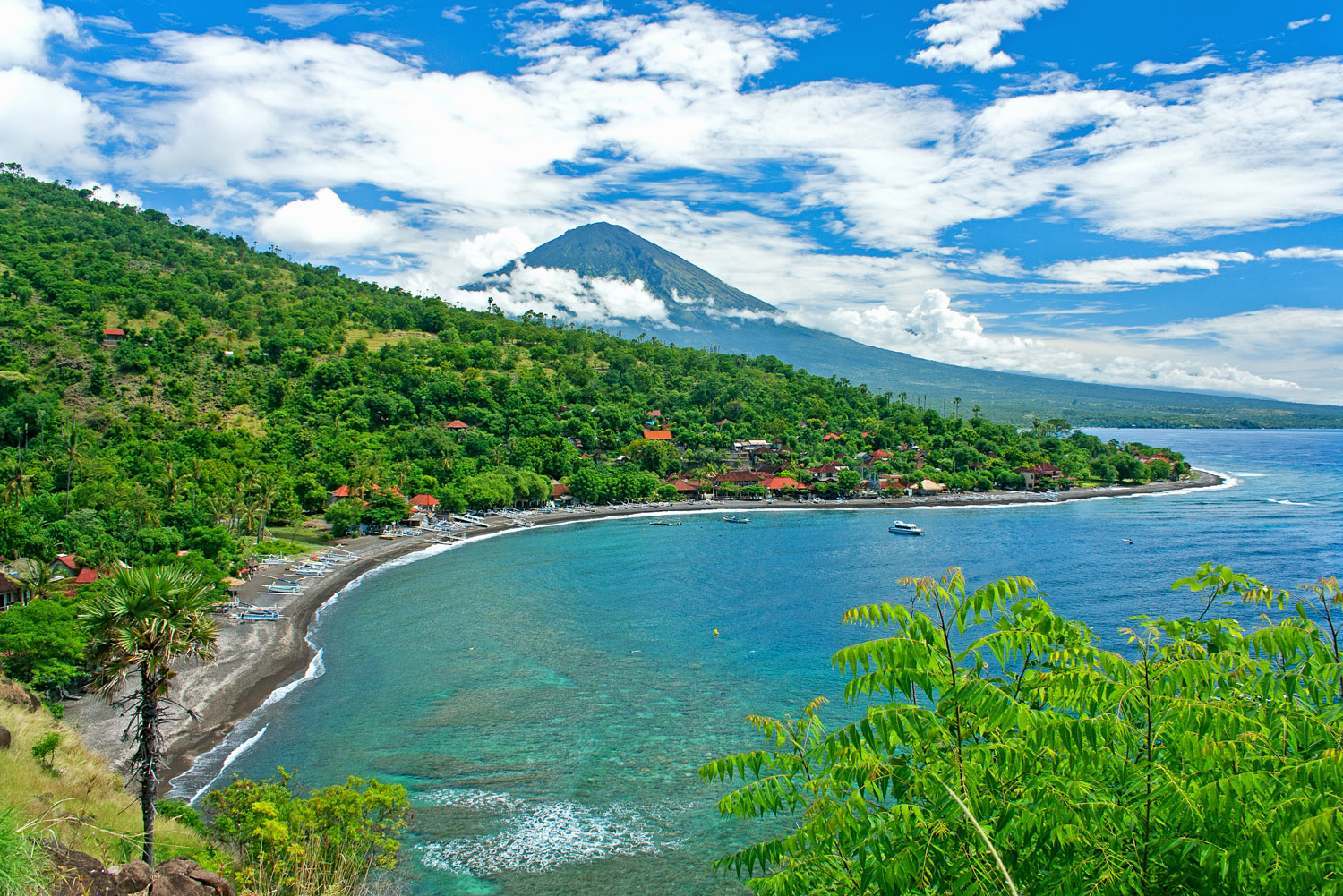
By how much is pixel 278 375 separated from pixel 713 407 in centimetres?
5008

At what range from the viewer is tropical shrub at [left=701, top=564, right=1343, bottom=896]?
2.86 metres

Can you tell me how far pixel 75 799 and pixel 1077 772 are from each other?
14.7 m

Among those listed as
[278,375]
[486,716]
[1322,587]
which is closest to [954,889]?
[1322,587]

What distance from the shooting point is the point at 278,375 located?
6712 centimetres

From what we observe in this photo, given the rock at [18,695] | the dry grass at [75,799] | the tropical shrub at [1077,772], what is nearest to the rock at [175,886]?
the dry grass at [75,799]

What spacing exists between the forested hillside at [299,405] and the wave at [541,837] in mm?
22210

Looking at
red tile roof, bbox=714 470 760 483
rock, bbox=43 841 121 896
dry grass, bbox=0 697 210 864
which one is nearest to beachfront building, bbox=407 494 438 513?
red tile roof, bbox=714 470 760 483

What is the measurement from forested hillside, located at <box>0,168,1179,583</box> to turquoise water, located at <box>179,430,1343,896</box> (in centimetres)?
1190

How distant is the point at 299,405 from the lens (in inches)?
2486

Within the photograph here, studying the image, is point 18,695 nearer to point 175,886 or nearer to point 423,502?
point 175,886

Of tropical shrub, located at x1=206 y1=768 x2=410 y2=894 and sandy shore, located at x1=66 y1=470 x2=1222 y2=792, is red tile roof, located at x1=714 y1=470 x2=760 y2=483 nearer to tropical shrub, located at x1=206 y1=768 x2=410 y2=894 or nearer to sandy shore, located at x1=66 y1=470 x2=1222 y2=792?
sandy shore, located at x1=66 y1=470 x2=1222 y2=792

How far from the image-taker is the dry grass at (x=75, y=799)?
32.1 ft

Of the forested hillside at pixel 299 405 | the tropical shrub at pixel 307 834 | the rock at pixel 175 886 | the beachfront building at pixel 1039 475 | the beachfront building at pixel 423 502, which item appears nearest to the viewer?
the rock at pixel 175 886

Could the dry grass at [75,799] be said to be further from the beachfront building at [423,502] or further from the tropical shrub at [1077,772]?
the beachfront building at [423,502]
